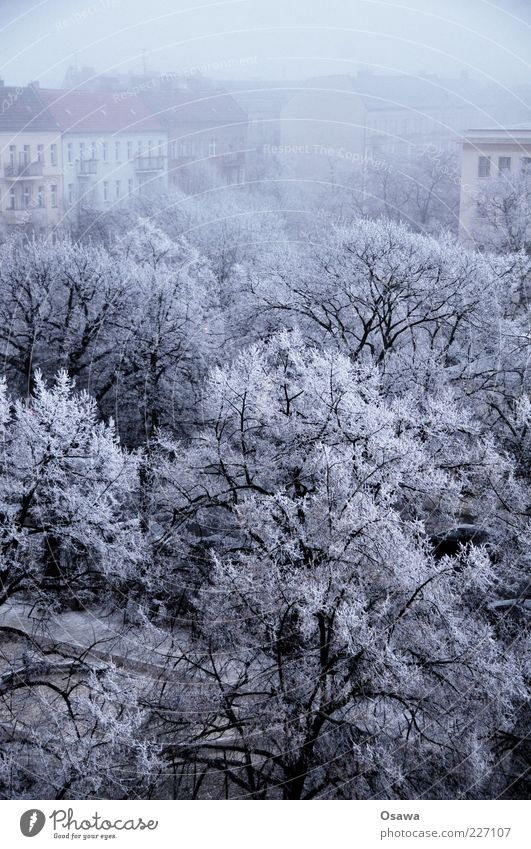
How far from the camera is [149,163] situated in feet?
38.7

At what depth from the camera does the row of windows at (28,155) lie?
9.19 meters

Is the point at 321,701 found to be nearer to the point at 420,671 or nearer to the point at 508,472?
the point at 420,671

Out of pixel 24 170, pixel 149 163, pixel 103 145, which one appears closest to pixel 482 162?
pixel 149 163

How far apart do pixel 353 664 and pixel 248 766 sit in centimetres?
84

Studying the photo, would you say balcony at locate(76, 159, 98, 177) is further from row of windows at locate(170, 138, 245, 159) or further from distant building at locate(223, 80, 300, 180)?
distant building at locate(223, 80, 300, 180)

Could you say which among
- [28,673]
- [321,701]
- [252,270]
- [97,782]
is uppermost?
[252,270]

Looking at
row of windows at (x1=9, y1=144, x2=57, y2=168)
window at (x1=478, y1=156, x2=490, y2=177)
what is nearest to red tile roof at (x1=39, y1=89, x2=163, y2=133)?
row of windows at (x1=9, y1=144, x2=57, y2=168)

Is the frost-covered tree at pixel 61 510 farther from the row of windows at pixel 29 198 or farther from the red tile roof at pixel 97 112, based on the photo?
the red tile roof at pixel 97 112

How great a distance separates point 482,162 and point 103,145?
5060mm

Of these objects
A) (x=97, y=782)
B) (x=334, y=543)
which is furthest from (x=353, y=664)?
(x=97, y=782)

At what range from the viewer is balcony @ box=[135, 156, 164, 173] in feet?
38.0

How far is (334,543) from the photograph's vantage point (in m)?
6.44

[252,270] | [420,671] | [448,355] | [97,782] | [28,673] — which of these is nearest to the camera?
[97,782]
